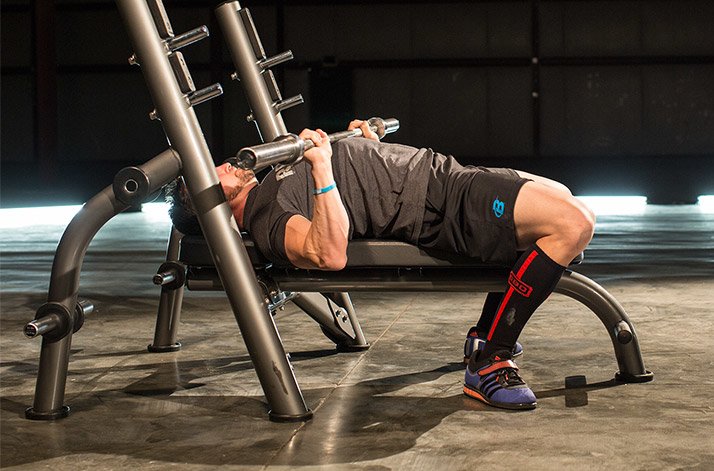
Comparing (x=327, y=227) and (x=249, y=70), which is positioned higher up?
(x=249, y=70)

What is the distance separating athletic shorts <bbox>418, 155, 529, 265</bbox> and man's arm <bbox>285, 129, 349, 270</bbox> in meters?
0.25

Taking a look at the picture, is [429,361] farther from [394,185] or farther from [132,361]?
[132,361]

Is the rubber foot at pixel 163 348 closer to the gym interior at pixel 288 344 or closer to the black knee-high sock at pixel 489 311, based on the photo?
the gym interior at pixel 288 344

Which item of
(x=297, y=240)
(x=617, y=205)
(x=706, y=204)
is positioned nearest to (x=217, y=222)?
(x=297, y=240)

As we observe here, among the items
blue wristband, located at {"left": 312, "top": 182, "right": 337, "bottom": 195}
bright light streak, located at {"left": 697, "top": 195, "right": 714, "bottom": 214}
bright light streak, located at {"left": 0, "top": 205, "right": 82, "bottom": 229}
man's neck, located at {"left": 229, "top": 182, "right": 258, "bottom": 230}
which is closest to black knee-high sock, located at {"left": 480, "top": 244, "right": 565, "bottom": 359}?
blue wristband, located at {"left": 312, "top": 182, "right": 337, "bottom": 195}

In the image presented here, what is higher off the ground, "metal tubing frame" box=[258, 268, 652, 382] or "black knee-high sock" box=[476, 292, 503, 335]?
"metal tubing frame" box=[258, 268, 652, 382]

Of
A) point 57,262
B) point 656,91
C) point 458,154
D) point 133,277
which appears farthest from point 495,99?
point 57,262

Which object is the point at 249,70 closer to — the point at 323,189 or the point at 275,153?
the point at 323,189

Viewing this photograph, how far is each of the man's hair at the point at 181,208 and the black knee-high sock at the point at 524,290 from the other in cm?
82

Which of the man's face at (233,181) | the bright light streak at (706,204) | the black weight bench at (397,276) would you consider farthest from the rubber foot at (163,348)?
the bright light streak at (706,204)

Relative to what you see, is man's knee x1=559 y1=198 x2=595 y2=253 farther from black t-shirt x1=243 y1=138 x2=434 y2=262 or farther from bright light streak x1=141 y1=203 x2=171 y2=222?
bright light streak x1=141 y1=203 x2=171 y2=222

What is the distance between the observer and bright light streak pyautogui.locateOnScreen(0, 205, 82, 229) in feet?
30.1

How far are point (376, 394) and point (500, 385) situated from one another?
34 centimetres

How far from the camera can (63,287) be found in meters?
2.42
